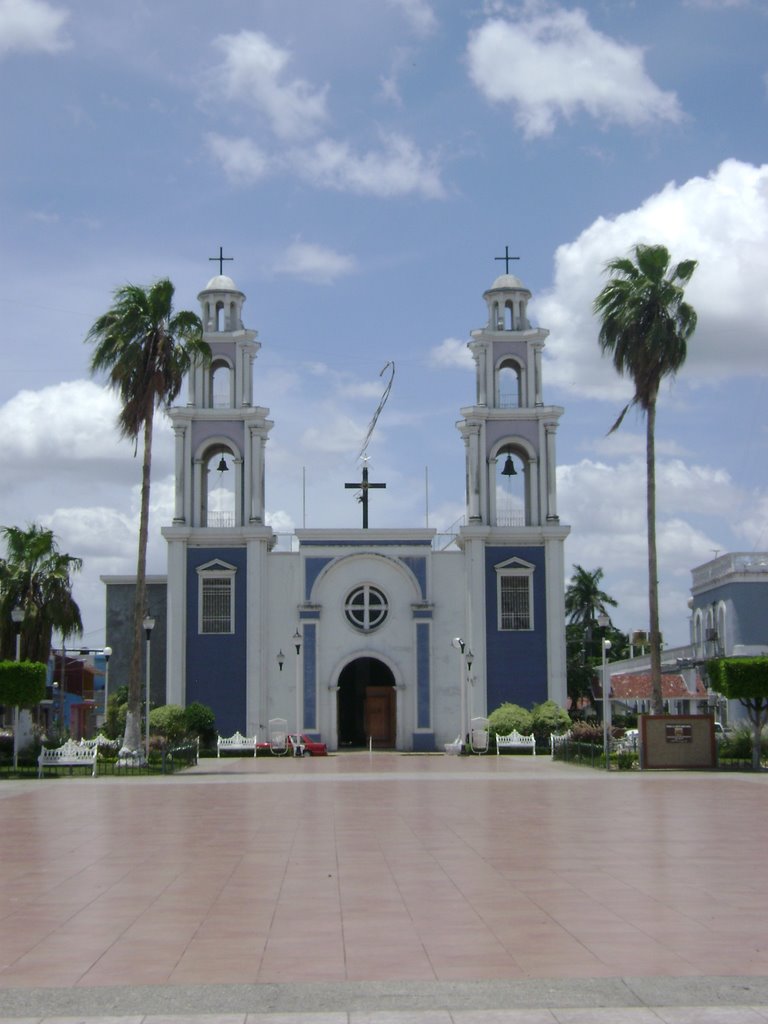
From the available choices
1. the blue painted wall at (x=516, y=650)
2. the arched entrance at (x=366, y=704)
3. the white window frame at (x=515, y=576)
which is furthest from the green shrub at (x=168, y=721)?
the white window frame at (x=515, y=576)

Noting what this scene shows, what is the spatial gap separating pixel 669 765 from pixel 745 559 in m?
21.3

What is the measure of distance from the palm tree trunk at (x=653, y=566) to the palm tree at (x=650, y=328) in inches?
1.1

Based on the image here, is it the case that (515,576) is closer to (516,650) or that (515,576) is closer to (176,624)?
(516,650)

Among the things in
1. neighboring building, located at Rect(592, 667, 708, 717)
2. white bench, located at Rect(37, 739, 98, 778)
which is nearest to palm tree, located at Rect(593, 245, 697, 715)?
white bench, located at Rect(37, 739, 98, 778)

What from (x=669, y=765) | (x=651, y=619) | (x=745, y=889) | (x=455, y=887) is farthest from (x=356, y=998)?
(x=651, y=619)

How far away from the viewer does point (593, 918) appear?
11250mm

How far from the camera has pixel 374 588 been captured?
54.0 meters

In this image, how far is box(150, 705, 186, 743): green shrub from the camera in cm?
4881

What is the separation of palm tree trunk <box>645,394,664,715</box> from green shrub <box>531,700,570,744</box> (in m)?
9.97

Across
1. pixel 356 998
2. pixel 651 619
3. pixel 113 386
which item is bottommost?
pixel 356 998

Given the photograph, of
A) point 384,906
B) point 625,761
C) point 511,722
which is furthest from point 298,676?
point 384,906

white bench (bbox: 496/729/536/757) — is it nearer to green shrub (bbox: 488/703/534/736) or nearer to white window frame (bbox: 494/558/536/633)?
green shrub (bbox: 488/703/534/736)

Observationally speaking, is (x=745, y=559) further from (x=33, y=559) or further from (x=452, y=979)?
(x=452, y=979)

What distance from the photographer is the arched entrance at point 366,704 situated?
54.1 metres
